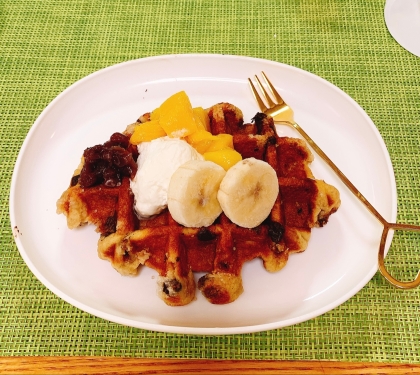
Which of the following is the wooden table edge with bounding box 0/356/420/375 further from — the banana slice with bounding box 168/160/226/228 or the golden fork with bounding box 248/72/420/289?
the banana slice with bounding box 168/160/226/228

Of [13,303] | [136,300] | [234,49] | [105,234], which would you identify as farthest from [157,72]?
[13,303]

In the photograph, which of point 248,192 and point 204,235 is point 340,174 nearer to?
point 248,192

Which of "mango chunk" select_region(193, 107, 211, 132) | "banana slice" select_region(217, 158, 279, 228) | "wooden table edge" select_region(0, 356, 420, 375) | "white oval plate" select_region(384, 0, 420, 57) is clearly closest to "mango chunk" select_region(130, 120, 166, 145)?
Result: "mango chunk" select_region(193, 107, 211, 132)

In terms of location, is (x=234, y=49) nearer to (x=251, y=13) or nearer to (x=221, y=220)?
(x=251, y=13)

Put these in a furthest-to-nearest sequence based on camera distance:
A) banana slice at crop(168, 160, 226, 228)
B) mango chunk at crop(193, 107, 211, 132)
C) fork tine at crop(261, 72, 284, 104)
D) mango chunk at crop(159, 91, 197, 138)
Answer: fork tine at crop(261, 72, 284, 104)
mango chunk at crop(193, 107, 211, 132)
mango chunk at crop(159, 91, 197, 138)
banana slice at crop(168, 160, 226, 228)

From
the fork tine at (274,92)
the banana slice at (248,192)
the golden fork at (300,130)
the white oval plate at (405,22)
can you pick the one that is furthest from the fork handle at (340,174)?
the white oval plate at (405,22)

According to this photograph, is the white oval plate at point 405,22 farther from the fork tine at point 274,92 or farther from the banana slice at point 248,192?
the banana slice at point 248,192
